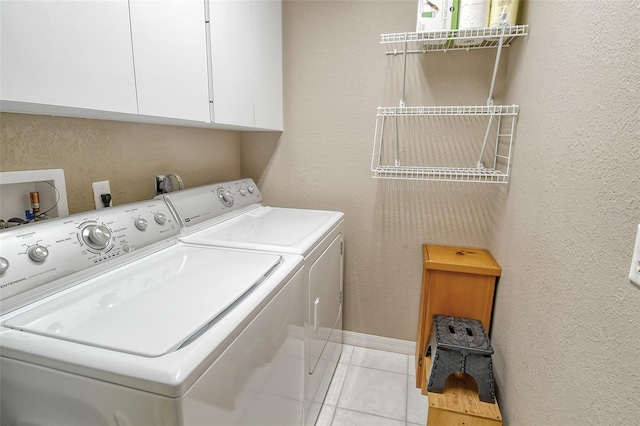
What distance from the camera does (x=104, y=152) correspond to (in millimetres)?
1400

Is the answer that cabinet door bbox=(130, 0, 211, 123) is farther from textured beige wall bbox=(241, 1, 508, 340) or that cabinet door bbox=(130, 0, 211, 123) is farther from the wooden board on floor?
the wooden board on floor

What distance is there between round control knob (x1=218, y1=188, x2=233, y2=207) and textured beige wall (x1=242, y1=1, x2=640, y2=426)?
51cm

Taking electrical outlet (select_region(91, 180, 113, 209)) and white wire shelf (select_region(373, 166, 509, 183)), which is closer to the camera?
electrical outlet (select_region(91, 180, 113, 209))

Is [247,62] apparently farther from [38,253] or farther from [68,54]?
[38,253]

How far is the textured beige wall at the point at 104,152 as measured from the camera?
1.12m

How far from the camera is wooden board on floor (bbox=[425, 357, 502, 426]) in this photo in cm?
150

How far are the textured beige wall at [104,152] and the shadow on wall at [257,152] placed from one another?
35 cm

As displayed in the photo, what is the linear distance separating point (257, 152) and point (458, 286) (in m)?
1.56

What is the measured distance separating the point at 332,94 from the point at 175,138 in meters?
1.00

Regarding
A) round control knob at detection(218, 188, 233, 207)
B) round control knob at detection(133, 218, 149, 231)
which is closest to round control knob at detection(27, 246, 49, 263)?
round control knob at detection(133, 218, 149, 231)

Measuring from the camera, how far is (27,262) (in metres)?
0.90

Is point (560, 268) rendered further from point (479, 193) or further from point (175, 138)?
point (175, 138)

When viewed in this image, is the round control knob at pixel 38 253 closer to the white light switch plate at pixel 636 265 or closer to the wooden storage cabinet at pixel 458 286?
the white light switch plate at pixel 636 265

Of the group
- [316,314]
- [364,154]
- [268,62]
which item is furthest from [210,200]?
[364,154]
